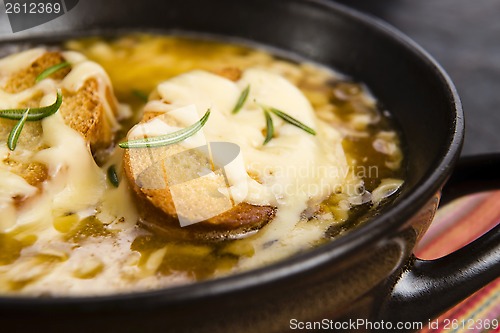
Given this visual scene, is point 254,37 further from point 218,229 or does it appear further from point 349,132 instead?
point 218,229

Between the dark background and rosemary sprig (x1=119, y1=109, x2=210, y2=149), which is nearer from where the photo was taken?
rosemary sprig (x1=119, y1=109, x2=210, y2=149)

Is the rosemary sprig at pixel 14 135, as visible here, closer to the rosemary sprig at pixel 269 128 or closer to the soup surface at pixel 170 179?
the soup surface at pixel 170 179

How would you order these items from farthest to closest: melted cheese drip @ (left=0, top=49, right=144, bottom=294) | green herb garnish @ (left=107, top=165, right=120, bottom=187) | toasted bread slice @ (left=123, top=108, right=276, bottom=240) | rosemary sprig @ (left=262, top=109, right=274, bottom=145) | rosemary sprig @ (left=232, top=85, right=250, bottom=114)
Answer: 1. rosemary sprig @ (left=232, top=85, right=250, bottom=114)
2. rosemary sprig @ (left=262, top=109, right=274, bottom=145)
3. green herb garnish @ (left=107, top=165, right=120, bottom=187)
4. toasted bread slice @ (left=123, top=108, right=276, bottom=240)
5. melted cheese drip @ (left=0, top=49, right=144, bottom=294)

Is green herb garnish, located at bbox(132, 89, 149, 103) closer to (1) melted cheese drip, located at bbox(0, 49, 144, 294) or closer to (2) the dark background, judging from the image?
(1) melted cheese drip, located at bbox(0, 49, 144, 294)

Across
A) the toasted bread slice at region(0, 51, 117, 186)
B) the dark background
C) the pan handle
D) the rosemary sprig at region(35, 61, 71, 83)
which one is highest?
the rosemary sprig at region(35, 61, 71, 83)

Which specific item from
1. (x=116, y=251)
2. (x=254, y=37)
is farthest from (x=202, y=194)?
(x=254, y=37)

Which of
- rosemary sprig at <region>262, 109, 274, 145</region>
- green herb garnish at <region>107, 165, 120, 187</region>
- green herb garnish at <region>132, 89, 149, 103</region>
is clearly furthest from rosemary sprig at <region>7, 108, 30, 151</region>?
rosemary sprig at <region>262, 109, 274, 145</region>

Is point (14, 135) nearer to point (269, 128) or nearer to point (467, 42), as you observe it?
point (269, 128)

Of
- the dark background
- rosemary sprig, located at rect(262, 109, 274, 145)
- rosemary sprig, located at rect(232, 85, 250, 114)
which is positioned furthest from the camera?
the dark background

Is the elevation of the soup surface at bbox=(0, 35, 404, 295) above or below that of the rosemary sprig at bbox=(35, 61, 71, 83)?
below

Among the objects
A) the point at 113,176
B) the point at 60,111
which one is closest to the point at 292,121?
the point at 113,176
